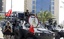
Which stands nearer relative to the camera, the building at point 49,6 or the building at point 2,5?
the building at point 2,5

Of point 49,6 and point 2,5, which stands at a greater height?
point 2,5

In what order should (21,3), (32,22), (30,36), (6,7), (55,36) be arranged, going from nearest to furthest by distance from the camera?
(32,22)
(30,36)
(55,36)
(6,7)
(21,3)

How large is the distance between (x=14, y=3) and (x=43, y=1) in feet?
33.2

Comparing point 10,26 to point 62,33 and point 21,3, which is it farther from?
point 21,3

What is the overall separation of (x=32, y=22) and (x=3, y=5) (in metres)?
56.1

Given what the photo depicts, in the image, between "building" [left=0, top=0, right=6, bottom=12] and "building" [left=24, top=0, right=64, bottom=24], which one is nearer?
"building" [left=0, top=0, right=6, bottom=12]

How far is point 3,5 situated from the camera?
6725 cm

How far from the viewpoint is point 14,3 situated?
66.8m

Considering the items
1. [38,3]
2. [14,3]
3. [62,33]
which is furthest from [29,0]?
[62,33]

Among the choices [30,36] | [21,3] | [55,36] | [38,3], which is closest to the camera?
[30,36]

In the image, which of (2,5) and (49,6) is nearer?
(2,5)

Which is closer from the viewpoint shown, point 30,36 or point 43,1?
point 30,36

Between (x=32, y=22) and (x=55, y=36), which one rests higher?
(x=32, y=22)

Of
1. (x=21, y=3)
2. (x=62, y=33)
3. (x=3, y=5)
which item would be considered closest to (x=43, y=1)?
(x=21, y=3)
